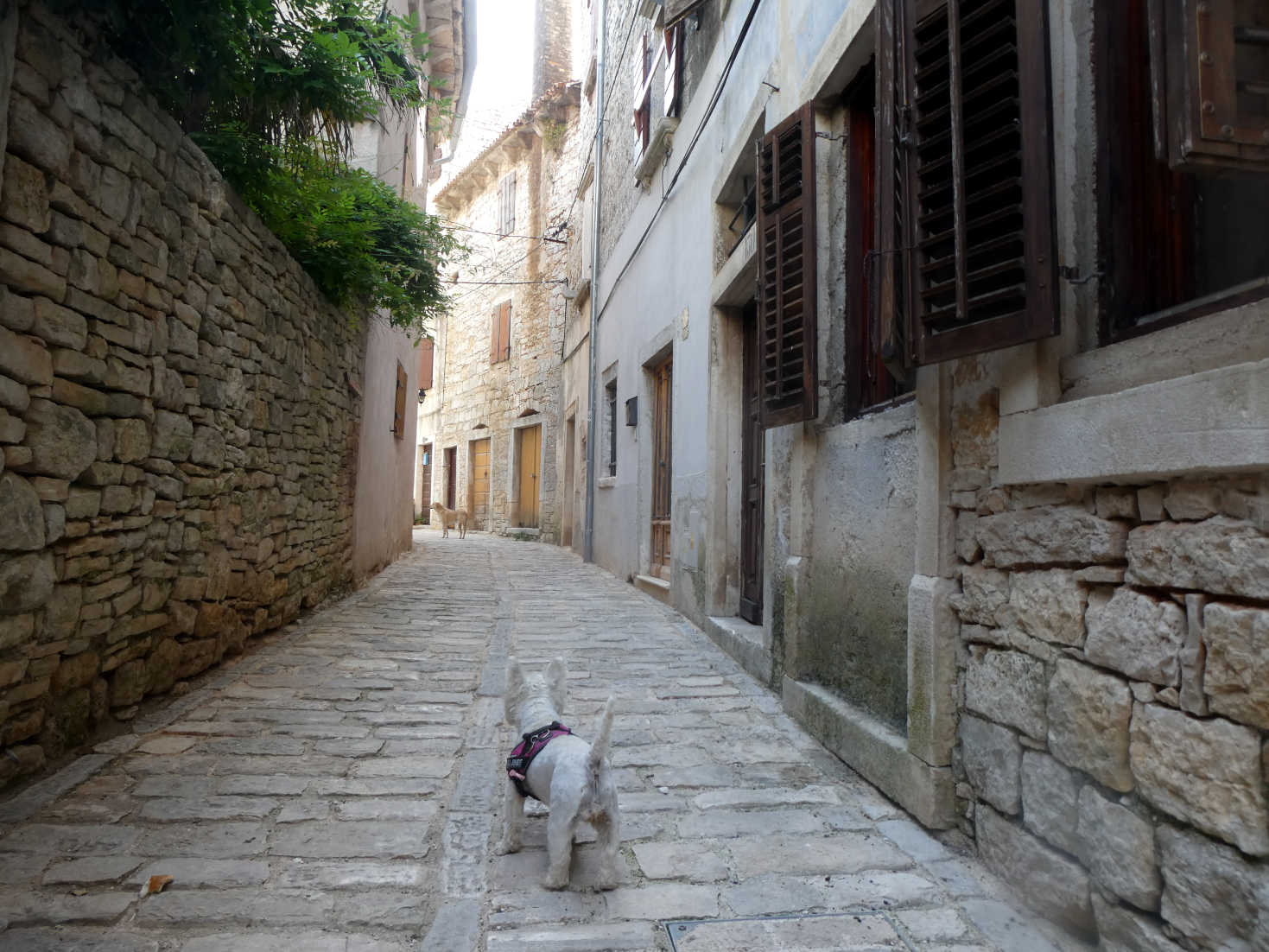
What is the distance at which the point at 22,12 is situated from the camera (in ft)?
8.99

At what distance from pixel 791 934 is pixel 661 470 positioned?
24.2ft

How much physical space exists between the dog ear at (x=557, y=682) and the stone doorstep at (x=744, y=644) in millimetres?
2067

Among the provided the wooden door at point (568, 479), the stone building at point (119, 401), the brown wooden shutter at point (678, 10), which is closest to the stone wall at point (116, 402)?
the stone building at point (119, 401)

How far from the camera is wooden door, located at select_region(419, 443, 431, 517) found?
86.7 ft

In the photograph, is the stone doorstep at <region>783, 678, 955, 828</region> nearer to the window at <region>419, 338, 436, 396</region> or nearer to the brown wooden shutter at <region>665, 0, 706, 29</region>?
the brown wooden shutter at <region>665, 0, 706, 29</region>

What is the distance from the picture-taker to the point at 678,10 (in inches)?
262

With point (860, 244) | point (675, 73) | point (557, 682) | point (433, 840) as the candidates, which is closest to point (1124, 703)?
point (557, 682)

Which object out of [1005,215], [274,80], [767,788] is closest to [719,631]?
[767,788]

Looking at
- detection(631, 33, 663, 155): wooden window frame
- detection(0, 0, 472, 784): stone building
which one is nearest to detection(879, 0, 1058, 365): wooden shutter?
detection(0, 0, 472, 784): stone building

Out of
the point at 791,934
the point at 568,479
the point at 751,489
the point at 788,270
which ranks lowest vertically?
the point at 791,934

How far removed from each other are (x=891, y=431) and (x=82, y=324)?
325cm

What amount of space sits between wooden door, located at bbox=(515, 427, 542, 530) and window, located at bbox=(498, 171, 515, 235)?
5.28m

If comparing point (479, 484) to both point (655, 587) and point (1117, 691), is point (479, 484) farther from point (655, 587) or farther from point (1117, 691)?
point (1117, 691)

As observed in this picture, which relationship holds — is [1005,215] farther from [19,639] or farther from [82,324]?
[19,639]
